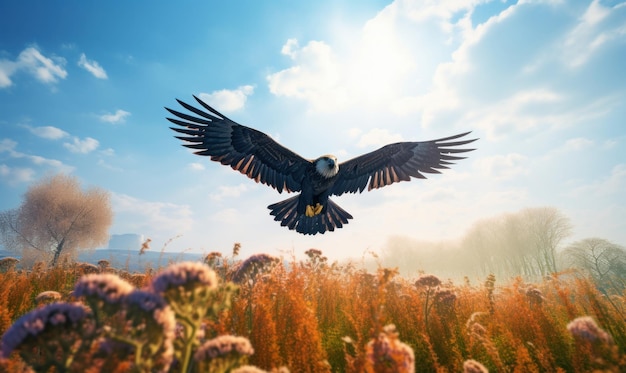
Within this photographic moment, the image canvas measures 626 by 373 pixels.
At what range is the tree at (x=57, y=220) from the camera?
3638 cm

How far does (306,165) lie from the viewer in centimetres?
775

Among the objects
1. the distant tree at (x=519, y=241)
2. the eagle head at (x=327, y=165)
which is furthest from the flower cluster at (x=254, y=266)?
the distant tree at (x=519, y=241)

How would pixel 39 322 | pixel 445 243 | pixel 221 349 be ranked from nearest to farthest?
pixel 39 322 → pixel 221 349 → pixel 445 243

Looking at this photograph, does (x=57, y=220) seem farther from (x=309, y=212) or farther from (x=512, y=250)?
(x=512, y=250)

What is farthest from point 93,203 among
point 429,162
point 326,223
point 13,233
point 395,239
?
point 395,239

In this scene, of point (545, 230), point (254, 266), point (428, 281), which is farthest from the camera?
point (545, 230)

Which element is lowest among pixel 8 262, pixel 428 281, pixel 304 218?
pixel 428 281

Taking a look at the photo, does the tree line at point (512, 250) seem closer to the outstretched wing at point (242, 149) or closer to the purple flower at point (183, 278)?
the outstretched wing at point (242, 149)

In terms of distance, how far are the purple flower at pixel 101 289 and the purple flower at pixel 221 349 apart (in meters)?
0.54

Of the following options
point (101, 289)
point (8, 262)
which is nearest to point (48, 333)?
point (101, 289)

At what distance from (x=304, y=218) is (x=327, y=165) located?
214 centimetres

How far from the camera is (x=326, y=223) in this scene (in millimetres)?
8609

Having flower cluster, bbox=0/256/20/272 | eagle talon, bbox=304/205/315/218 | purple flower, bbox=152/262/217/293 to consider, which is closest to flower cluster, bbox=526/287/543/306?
eagle talon, bbox=304/205/315/218

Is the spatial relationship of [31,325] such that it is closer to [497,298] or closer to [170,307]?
[170,307]
